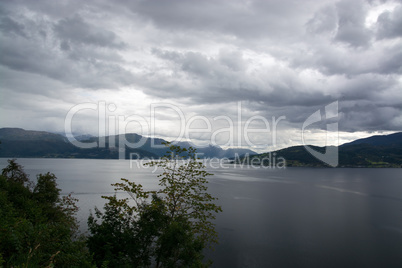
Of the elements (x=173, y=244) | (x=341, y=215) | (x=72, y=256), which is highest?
(x=72, y=256)

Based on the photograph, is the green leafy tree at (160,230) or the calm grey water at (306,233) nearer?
the green leafy tree at (160,230)

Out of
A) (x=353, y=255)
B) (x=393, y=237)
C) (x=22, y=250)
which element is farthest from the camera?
(x=393, y=237)

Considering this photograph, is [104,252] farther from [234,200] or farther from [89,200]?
[234,200]

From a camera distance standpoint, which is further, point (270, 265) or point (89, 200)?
point (89, 200)

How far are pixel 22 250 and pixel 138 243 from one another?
11.9 meters

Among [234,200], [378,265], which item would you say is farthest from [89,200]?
[378,265]

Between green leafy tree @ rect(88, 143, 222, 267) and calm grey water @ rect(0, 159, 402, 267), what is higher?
green leafy tree @ rect(88, 143, 222, 267)

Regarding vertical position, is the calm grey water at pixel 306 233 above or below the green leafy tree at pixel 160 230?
below

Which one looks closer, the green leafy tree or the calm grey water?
the green leafy tree

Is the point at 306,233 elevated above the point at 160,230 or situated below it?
below

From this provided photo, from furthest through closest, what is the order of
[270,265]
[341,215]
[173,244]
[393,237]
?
[341,215] < [393,237] < [270,265] < [173,244]

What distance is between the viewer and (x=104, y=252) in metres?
19.4

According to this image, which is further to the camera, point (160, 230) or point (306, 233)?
point (306, 233)

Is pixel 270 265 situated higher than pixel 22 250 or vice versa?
pixel 22 250
